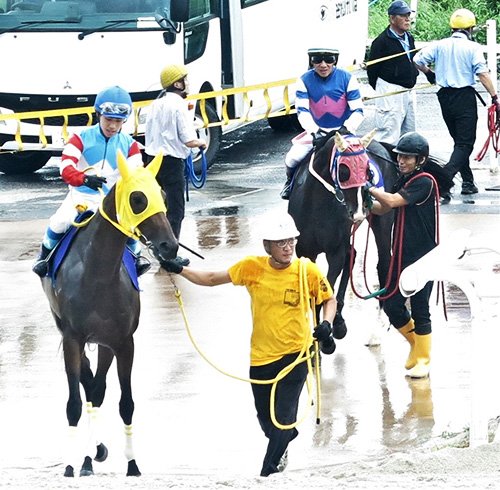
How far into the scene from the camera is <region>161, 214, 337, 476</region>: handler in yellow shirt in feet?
26.9

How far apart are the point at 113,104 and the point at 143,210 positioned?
1361mm

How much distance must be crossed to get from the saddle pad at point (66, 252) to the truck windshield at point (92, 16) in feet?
31.4

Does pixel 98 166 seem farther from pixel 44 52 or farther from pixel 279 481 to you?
pixel 44 52

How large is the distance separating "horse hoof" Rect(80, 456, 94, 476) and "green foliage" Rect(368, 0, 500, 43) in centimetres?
2208

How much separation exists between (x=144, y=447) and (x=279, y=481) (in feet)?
5.97

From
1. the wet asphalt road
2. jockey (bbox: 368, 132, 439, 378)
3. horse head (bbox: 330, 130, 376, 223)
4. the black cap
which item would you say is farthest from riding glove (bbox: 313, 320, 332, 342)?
the black cap

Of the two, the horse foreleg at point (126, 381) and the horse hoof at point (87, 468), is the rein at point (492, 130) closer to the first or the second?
the horse foreleg at point (126, 381)

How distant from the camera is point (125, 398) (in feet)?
29.0

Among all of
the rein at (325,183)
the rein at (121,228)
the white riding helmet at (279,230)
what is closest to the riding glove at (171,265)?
the rein at (121,228)

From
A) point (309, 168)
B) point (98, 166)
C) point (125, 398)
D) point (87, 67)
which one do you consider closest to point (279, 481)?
point (125, 398)

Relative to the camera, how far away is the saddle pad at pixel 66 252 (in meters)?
9.05

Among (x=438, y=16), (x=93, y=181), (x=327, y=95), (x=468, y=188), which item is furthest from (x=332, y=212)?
(x=438, y=16)

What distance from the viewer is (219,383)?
10.4 meters

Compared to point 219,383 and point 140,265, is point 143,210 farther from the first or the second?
point 219,383
